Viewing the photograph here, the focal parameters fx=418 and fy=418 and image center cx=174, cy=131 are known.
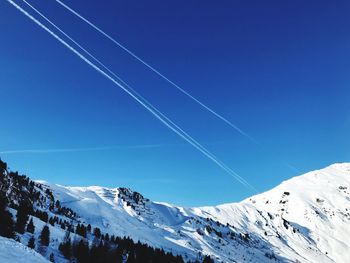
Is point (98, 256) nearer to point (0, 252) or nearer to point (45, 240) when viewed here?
point (45, 240)

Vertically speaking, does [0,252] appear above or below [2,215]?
below

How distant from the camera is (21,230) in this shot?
147m

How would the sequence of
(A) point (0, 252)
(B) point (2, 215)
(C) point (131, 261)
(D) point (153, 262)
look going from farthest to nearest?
(D) point (153, 262), (C) point (131, 261), (B) point (2, 215), (A) point (0, 252)

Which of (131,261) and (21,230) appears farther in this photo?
(131,261)

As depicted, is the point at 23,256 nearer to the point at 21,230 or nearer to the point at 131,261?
the point at 21,230

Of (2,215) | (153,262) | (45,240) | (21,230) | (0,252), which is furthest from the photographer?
(153,262)

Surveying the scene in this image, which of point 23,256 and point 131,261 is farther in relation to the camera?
point 131,261

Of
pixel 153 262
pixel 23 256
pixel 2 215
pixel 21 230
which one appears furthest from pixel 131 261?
pixel 23 256

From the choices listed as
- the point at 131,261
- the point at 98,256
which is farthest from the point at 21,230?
the point at 131,261

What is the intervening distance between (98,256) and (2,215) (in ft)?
183

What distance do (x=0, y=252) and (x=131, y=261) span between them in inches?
5700

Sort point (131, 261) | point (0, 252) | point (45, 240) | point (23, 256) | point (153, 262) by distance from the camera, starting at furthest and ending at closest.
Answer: point (153, 262)
point (131, 261)
point (45, 240)
point (23, 256)
point (0, 252)

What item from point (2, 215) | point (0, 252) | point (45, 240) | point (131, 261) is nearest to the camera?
point (0, 252)

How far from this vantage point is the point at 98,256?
527 feet
